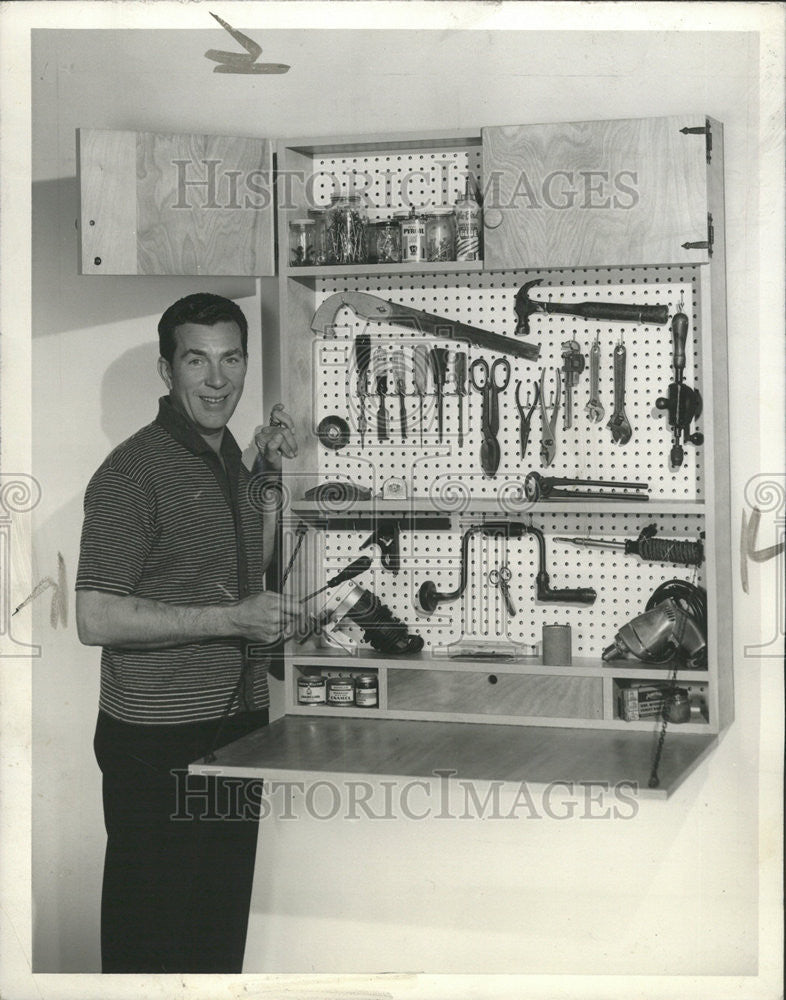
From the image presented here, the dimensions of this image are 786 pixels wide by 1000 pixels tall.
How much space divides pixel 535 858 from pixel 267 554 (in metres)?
1.00

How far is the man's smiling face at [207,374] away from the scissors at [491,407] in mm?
581

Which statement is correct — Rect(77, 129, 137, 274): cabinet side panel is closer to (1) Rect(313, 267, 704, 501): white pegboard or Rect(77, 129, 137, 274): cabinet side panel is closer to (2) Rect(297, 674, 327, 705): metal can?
(1) Rect(313, 267, 704, 501): white pegboard

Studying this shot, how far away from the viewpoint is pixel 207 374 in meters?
2.45

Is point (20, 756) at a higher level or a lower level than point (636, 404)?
lower

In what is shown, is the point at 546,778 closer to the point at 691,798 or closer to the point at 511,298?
the point at 691,798

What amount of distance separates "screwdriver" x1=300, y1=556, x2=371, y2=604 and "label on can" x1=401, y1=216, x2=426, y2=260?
73cm

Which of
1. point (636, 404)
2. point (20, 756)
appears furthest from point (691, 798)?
point (20, 756)

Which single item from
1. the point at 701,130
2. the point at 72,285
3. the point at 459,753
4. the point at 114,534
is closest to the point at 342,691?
the point at 459,753

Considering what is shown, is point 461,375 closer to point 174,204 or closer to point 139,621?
point 174,204

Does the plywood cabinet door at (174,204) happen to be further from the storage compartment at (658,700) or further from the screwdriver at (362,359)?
the storage compartment at (658,700)

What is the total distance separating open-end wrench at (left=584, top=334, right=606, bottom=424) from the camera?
7.97ft

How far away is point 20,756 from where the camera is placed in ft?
8.54

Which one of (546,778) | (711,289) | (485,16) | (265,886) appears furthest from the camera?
(265,886)

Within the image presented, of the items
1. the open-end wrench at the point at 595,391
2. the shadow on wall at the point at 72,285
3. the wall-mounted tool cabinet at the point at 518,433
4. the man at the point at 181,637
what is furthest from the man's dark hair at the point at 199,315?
the open-end wrench at the point at 595,391
